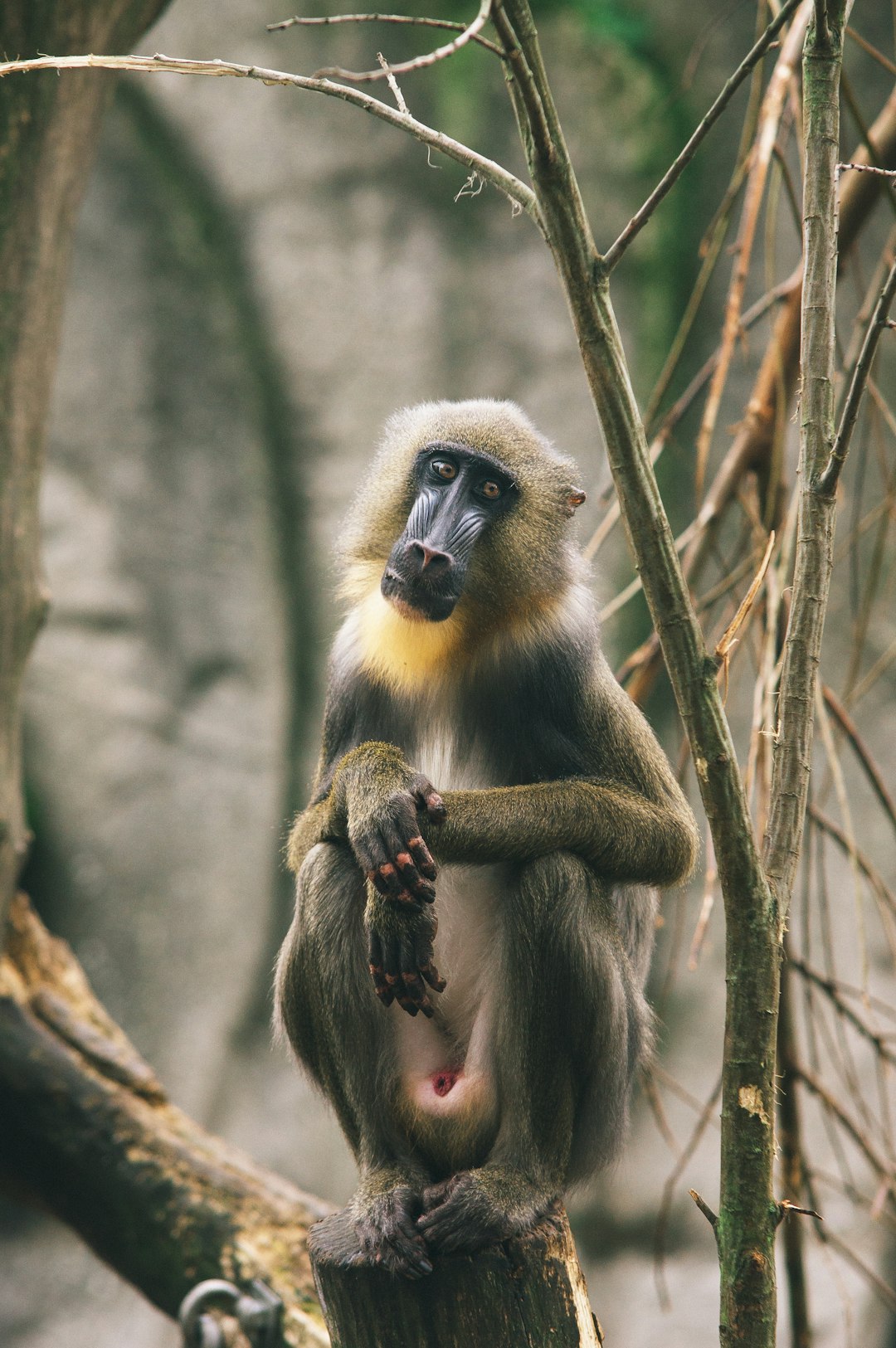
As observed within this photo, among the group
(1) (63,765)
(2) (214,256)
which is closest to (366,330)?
(2) (214,256)

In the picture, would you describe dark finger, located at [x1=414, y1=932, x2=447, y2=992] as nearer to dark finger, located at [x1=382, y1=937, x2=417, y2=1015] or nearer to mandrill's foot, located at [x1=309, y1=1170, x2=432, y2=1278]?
dark finger, located at [x1=382, y1=937, x2=417, y2=1015]

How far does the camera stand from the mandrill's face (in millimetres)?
3027

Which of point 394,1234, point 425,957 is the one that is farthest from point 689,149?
point 394,1234

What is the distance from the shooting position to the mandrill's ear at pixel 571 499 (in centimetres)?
348

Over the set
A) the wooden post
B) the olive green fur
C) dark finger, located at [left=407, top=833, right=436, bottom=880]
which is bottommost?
the wooden post

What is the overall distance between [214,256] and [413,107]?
4.80ft

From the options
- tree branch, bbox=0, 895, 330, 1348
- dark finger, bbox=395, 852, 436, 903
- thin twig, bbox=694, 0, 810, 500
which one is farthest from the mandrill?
tree branch, bbox=0, 895, 330, 1348

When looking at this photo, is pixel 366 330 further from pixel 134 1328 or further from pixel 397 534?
pixel 134 1328

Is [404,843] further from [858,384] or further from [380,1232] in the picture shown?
[858,384]

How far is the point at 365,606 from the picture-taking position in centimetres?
341

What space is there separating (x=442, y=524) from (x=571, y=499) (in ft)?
1.59

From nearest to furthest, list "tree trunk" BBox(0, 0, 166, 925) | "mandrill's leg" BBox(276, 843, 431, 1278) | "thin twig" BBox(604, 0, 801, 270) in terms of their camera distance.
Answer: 1. "thin twig" BBox(604, 0, 801, 270)
2. "mandrill's leg" BBox(276, 843, 431, 1278)
3. "tree trunk" BBox(0, 0, 166, 925)

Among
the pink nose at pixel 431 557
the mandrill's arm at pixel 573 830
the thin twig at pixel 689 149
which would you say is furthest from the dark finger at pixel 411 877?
the thin twig at pixel 689 149

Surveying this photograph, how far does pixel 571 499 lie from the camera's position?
3.49 metres
